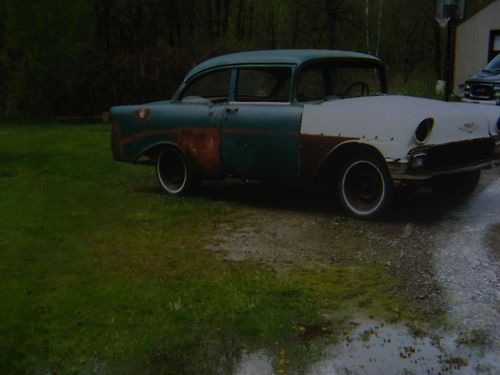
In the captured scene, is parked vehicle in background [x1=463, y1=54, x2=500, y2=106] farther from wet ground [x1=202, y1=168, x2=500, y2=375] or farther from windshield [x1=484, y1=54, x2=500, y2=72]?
wet ground [x1=202, y1=168, x2=500, y2=375]

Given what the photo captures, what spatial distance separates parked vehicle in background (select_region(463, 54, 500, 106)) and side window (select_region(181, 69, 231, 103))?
288 inches

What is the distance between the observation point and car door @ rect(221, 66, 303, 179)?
7.14 metres

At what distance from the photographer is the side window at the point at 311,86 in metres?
7.43

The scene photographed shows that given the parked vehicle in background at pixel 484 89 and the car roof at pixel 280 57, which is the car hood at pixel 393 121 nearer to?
the car roof at pixel 280 57

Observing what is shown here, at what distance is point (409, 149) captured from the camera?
251 inches

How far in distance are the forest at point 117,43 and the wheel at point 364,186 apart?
1467 centimetres

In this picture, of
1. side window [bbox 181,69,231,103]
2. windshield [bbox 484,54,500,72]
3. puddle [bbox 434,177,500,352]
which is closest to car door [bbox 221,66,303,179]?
side window [bbox 181,69,231,103]

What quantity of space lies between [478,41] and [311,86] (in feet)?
70.8

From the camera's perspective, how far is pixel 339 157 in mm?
7008

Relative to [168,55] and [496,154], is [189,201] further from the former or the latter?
[168,55]

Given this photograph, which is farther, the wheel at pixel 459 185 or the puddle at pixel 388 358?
the wheel at pixel 459 185

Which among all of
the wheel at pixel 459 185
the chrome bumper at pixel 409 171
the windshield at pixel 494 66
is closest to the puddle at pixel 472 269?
the wheel at pixel 459 185

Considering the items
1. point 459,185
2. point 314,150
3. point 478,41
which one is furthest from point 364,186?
point 478,41

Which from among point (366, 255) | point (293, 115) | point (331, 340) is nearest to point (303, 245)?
point (366, 255)
